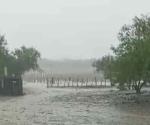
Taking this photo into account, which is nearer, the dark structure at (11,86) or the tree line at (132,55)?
the tree line at (132,55)

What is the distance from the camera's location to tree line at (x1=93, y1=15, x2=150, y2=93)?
4297 centimetres

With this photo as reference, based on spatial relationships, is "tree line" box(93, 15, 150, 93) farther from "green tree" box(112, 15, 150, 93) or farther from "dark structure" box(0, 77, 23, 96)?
"dark structure" box(0, 77, 23, 96)

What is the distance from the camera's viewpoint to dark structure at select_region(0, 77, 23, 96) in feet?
185

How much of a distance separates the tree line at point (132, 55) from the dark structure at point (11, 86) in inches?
504

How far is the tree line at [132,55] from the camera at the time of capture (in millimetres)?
42969

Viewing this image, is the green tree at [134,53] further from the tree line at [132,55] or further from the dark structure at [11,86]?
the dark structure at [11,86]

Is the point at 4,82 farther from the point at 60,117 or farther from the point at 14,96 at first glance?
the point at 60,117

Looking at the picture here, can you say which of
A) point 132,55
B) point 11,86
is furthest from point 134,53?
point 11,86

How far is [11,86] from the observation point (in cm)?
5697

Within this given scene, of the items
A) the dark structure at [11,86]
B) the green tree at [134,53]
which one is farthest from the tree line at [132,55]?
the dark structure at [11,86]

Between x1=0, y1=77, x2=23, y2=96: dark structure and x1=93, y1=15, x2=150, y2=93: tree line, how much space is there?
1281cm

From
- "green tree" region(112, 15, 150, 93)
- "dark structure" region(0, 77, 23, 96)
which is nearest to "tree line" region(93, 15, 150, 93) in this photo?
"green tree" region(112, 15, 150, 93)

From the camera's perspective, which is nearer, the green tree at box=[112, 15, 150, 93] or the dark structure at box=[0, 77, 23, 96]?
the green tree at box=[112, 15, 150, 93]

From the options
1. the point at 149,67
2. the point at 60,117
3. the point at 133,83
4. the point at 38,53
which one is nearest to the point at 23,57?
the point at 38,53
